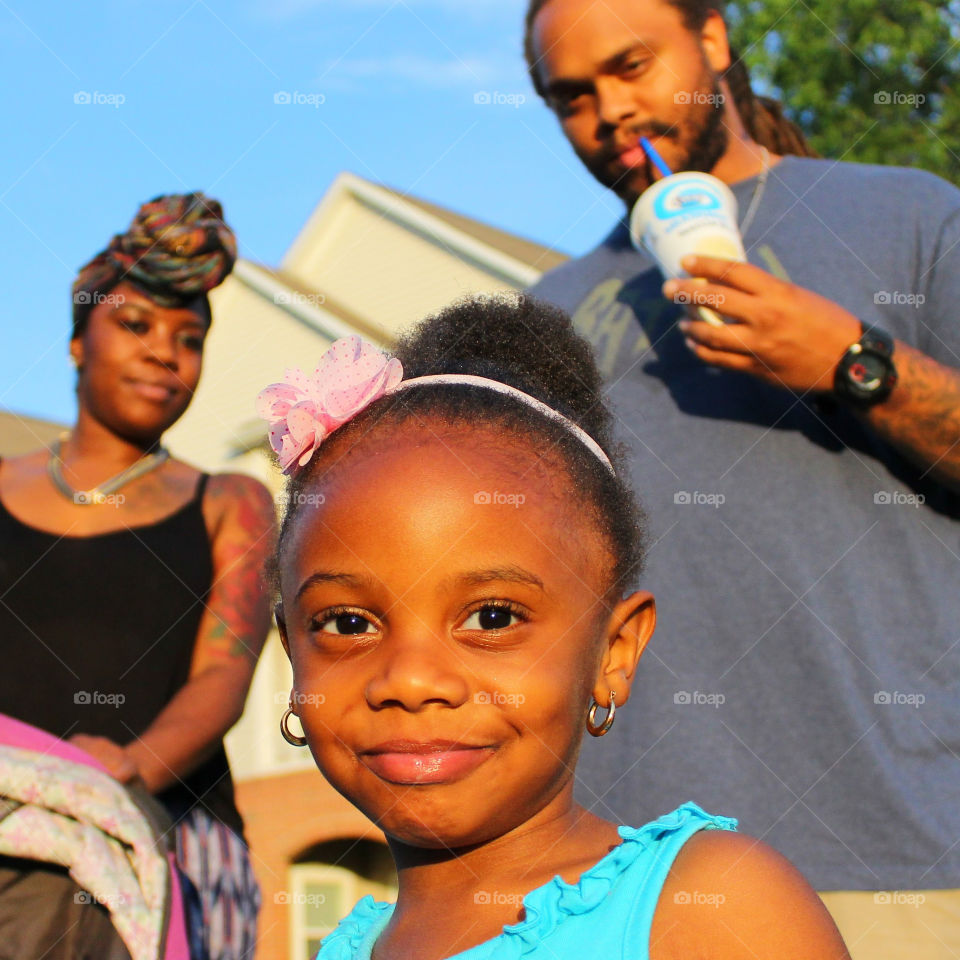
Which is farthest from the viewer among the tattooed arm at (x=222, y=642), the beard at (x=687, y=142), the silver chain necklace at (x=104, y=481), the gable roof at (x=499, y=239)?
the gable roof at (x=499, y=239)

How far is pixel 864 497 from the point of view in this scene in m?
2.69

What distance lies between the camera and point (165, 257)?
3.57 m

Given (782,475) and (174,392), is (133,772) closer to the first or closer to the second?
(174,392)

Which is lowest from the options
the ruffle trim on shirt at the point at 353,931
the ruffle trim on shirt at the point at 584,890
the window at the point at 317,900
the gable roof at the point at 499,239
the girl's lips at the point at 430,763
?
the window at the point at 317,900

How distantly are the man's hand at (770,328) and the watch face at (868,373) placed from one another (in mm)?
46

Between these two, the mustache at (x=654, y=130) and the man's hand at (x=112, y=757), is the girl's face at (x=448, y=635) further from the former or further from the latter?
the mustache at (x=654, y=130)

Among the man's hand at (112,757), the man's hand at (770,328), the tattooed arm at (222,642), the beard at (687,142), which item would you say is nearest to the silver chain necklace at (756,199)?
the beard at (687,142)

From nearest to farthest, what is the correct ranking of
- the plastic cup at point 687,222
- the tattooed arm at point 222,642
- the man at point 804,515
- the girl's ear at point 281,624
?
the girl's ear at point 281,624, the man at point 804,515, the plastic cup at point 687,222, the tattooed arm at point 222,642

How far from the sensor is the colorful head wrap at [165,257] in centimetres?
357

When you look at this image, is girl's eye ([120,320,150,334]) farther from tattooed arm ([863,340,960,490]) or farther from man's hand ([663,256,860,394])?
tattooed arm ([863,340,960,490])

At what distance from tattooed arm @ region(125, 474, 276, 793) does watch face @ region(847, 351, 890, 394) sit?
146cm

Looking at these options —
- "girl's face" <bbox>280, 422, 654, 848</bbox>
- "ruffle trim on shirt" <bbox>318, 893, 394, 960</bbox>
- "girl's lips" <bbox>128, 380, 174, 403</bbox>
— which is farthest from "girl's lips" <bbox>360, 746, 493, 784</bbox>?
"girl's lips" <bbox>128, 380, 174, 403</bbox>

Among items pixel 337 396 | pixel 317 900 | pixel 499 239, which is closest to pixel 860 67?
pixel 499 239

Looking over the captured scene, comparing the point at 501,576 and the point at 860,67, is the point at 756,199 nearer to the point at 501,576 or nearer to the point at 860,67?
the point at 501,576
